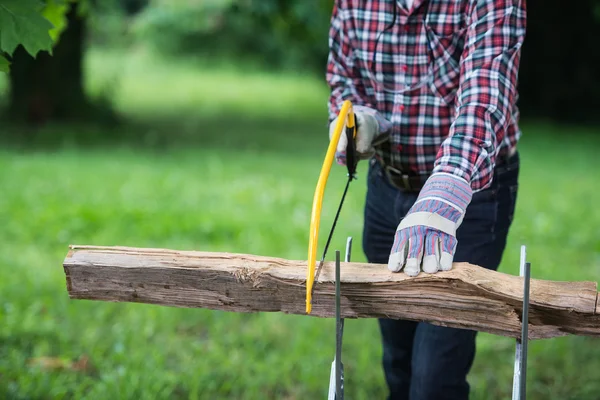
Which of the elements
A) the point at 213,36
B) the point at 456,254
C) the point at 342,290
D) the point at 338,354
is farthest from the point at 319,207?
the point at 213,36

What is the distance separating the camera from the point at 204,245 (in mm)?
6930

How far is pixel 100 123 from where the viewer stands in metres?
14.8

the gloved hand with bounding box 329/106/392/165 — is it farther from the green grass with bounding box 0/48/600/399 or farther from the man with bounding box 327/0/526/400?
the green grass with bounding box 0/48/600/399

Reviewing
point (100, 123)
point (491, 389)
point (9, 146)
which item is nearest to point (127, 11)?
point (100, 123)

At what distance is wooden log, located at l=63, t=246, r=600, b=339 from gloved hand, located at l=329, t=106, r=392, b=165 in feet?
2.02

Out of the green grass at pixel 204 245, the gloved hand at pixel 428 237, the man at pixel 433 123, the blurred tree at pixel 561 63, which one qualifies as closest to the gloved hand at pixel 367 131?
the man at pixel 433 123

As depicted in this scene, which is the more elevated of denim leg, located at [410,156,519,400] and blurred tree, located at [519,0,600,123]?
blurred tree, located at [519,0,600,123]

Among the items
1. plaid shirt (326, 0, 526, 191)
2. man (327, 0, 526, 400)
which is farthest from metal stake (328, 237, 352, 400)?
plaid shirt (326, 0, 526, 191)

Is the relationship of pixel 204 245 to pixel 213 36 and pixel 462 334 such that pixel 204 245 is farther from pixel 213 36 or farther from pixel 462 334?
pixel 213 36

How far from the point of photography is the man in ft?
7.80

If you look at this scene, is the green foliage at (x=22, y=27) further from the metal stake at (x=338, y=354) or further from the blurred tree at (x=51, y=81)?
the blurred tree at (x=51, y=81)

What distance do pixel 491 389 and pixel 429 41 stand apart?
233 centimetres

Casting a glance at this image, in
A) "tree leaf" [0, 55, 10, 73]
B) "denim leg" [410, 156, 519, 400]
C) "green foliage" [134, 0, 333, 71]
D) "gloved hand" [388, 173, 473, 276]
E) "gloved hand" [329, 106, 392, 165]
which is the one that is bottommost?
"denim leg" [410, 156, 519, 400]

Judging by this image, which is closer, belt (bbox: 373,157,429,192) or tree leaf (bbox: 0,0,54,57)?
tree leaf (bbox: 0,0,54,57)
